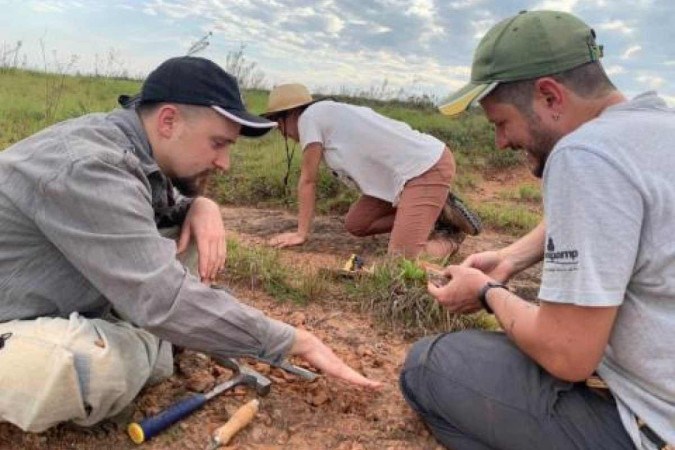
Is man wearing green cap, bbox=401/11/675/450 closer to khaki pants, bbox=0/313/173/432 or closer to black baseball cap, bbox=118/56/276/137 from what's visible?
black baseball cap, bbox=118/56/276/137

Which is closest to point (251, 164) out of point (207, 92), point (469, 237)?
point (469, 237)

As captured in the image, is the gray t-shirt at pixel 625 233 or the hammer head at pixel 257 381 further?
the hammer head at pixel 257 381

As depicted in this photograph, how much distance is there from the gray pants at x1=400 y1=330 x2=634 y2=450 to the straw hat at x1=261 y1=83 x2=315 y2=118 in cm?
257

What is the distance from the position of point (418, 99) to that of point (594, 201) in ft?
47.1

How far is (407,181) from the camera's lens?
472 centimetres

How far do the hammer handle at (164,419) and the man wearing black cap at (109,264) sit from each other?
0.10 m

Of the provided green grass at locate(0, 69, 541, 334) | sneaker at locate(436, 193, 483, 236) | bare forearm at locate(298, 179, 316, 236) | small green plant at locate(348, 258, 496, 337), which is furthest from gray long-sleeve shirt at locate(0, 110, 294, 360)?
sneaker at locate(436, 193, 483, 236)

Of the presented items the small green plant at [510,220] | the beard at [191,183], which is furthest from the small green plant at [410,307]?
the small green plant at [510,220]

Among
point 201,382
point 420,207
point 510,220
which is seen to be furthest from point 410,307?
point 510,220

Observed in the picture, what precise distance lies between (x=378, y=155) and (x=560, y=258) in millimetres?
3001

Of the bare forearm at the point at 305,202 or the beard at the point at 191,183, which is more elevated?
the beard at the point at 191,183

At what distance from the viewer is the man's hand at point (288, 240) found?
5.16m

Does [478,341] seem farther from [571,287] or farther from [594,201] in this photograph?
[594,201]

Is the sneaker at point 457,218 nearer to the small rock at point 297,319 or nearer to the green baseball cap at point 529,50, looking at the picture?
the small rock at point 297,319
